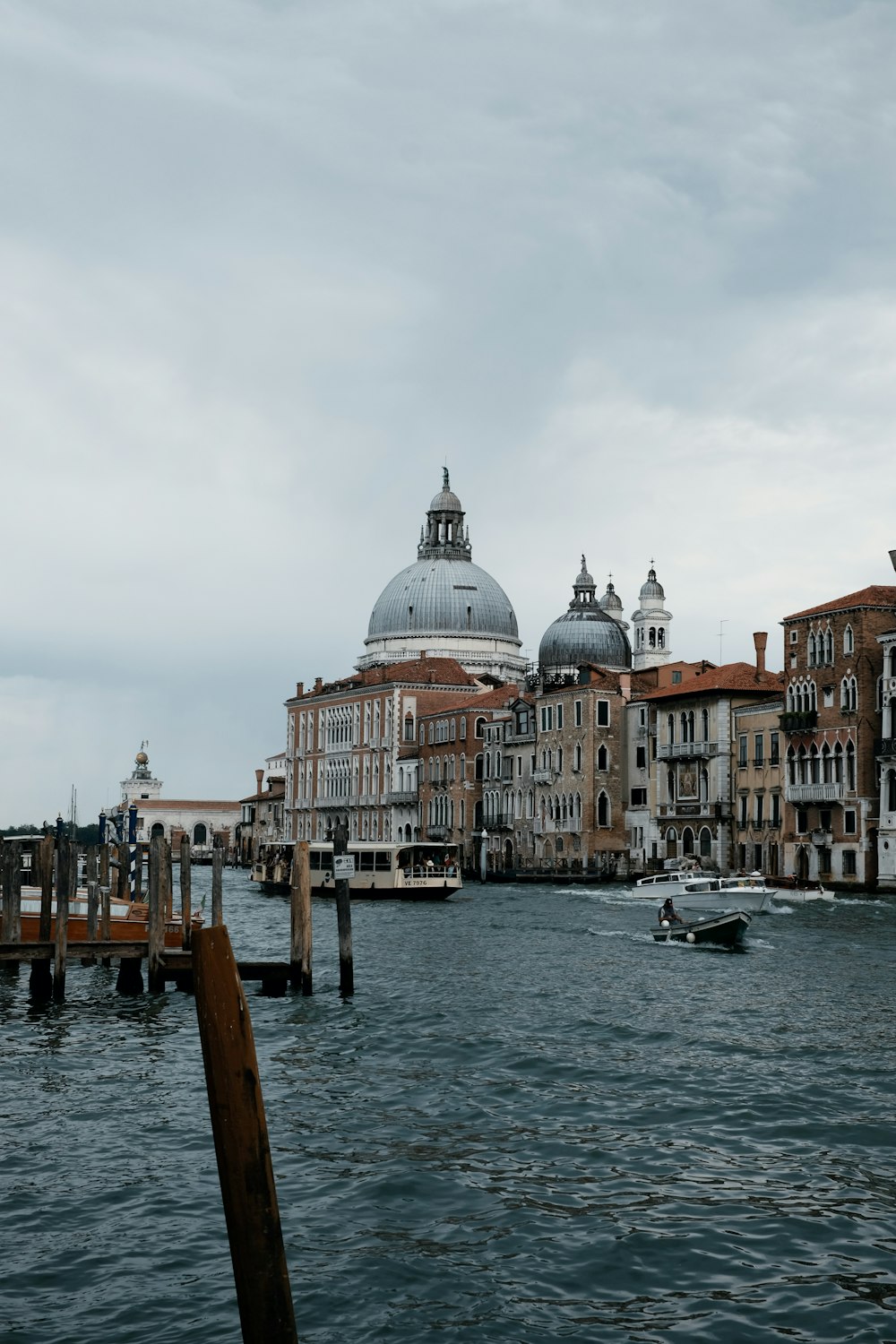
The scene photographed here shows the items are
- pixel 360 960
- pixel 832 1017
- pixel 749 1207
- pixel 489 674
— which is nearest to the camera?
pixel 749 1207

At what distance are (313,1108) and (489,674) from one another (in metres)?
87.2

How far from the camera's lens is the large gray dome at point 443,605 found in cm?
10825

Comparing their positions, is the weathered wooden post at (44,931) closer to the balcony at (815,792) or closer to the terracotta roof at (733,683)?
the balcony at (815,792)

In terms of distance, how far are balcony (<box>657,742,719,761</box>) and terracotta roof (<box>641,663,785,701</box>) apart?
6.54 feet

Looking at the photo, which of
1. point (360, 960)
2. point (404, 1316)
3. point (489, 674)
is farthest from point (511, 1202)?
point (489, 674)

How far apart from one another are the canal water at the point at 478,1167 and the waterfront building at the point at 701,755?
146 ft

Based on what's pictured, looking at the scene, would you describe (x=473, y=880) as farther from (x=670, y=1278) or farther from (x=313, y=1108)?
(x=670, y=1278)

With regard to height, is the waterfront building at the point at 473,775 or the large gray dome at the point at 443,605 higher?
the large gray dome at the point at 443,605

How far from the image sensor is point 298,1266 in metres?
9.64

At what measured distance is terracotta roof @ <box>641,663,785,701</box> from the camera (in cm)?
6700

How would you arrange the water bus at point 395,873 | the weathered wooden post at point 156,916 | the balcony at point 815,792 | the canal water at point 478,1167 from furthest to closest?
the balcony at point 815,792 → the water bus at point 395,873 → the weathered wooden post at point 156,916 → the canal water at point 478,1167

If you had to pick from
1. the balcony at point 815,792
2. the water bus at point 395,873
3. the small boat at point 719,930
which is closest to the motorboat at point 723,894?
the water bus at point 395,873

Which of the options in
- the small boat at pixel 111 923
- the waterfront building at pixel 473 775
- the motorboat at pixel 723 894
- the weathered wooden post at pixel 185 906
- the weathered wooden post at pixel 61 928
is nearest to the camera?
the weathered wooden post at pixel 61 928

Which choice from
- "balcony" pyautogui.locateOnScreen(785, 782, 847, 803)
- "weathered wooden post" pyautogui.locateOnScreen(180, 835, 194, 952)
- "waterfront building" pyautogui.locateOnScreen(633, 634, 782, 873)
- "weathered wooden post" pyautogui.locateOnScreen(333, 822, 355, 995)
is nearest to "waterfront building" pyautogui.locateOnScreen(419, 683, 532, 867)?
"waterfront building" pyautogui.locateOnScreen(633, 634, 782, 873)
